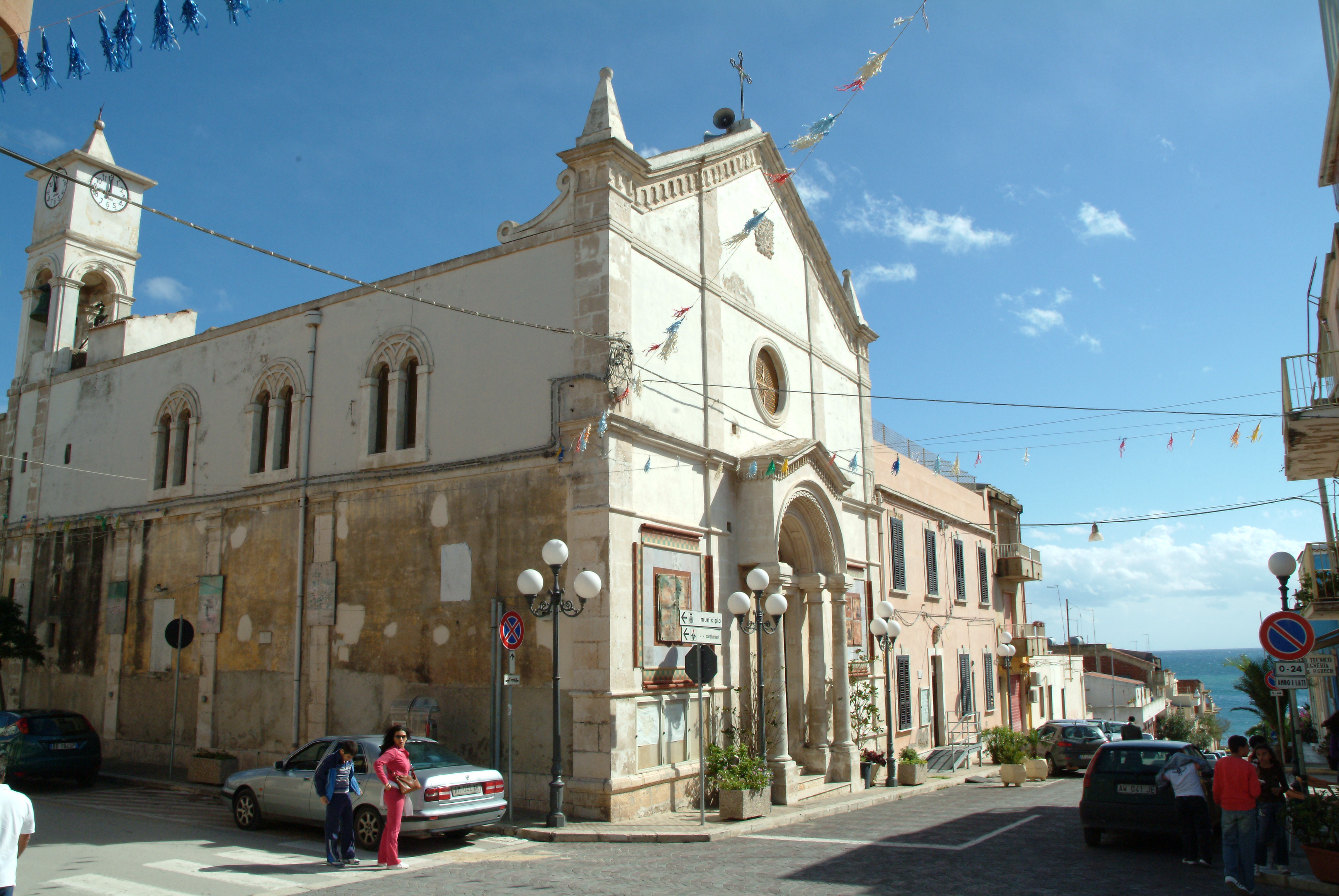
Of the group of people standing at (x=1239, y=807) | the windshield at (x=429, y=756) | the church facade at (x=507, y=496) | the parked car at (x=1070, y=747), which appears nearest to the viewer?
the group of people standing at (x=1239, y=807)

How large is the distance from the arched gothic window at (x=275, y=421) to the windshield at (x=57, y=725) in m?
5.22

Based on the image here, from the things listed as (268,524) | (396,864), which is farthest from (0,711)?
(396,864)

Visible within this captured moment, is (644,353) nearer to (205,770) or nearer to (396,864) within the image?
(396,864)

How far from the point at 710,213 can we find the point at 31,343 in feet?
62.1

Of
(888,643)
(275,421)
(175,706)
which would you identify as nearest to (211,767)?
(175,706)

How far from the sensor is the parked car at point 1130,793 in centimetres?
1119

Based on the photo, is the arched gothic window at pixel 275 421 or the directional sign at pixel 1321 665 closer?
the directional sign at pixel 1321 665

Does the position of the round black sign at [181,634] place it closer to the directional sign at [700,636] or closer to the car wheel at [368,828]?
the car wheel at [368,828]

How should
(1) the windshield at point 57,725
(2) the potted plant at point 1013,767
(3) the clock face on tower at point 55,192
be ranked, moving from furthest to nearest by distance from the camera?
(3) the clock face on tower at point 55,192 < (2) the potted plant at point 1013,767 < (1) the windshield at point 57,725

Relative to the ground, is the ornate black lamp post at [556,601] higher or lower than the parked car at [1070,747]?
higher

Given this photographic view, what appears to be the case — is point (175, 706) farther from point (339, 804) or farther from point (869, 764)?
point (869, 764)

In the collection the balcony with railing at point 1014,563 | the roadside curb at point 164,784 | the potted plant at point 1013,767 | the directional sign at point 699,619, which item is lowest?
the potted plant at point 1013,767

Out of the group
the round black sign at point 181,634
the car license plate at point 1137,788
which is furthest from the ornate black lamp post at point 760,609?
the round black sign at point 181,634

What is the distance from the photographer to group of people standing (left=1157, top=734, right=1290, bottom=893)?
9359 mm
